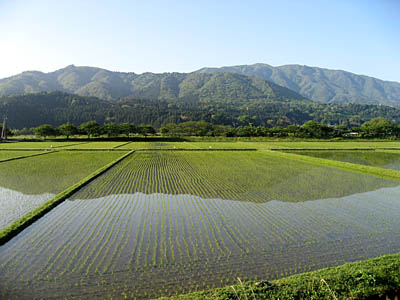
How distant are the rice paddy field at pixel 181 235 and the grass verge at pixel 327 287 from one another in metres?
0.59

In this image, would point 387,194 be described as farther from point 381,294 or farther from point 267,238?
point 381,294

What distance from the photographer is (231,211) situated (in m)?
9.27

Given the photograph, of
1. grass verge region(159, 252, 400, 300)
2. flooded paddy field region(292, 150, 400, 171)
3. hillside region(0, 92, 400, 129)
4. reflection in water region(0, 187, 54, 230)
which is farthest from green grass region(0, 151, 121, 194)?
hillside region(0, 92, 400, 129)

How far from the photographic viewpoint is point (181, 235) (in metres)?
7.11

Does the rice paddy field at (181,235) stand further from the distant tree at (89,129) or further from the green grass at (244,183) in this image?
the distant tree at (89,129)

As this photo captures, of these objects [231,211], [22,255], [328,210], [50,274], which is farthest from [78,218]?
[328,210]

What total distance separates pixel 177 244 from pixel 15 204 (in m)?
7.77

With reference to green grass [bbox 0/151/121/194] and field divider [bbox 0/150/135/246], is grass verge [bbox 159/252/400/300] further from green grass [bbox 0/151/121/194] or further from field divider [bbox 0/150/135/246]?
green grass [bbox 0/151/121/194]

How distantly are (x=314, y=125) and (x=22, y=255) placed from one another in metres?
75.1

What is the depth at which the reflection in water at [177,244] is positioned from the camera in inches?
193

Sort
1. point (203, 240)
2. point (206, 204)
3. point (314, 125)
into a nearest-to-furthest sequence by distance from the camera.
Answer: point (203, 240) < point (206, 204) < point (314, 125)

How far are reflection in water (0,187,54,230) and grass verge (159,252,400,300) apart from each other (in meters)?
7.33

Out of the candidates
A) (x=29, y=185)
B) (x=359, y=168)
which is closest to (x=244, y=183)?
(x=359, y=168)

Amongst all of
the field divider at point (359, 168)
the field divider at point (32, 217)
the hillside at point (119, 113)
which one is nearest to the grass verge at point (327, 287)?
the field divider at point (32, 217)
